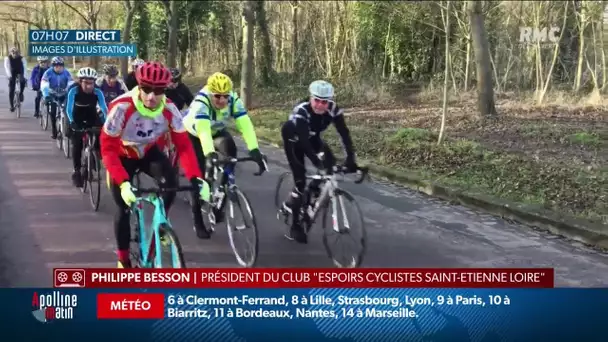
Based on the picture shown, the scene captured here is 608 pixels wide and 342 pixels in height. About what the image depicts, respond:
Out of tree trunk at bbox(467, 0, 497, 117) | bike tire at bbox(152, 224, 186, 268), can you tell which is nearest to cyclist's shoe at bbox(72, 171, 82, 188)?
bike tire at bbox(152, 224, 186, 268)

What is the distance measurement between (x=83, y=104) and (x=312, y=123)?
3362mm

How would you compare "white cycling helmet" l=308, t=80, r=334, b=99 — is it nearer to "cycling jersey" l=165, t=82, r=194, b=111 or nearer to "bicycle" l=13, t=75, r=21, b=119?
"cycling jersey" l=165, t=82, r=194, b=111

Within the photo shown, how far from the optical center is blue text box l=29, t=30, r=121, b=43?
22.5 ft

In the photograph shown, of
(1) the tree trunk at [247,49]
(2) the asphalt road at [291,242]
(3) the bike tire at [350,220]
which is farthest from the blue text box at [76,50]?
(1) the tree trunk at [247,49]

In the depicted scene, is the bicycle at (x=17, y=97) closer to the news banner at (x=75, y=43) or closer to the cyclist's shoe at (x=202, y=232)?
the news banner at (x=75, y=43)

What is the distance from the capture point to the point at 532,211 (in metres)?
7.28

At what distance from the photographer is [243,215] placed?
19.2 feet

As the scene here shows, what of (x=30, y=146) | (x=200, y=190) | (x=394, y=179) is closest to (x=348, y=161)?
(x=200, y=190)

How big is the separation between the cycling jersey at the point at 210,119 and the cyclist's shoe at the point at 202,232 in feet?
2.85

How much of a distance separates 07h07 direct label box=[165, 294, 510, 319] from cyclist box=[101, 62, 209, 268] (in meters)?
1.04

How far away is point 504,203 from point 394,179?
2208 millimetres

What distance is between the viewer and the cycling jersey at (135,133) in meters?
4.71

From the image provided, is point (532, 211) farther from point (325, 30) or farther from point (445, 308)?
point (325, 30)

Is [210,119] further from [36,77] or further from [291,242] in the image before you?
[36,77]
